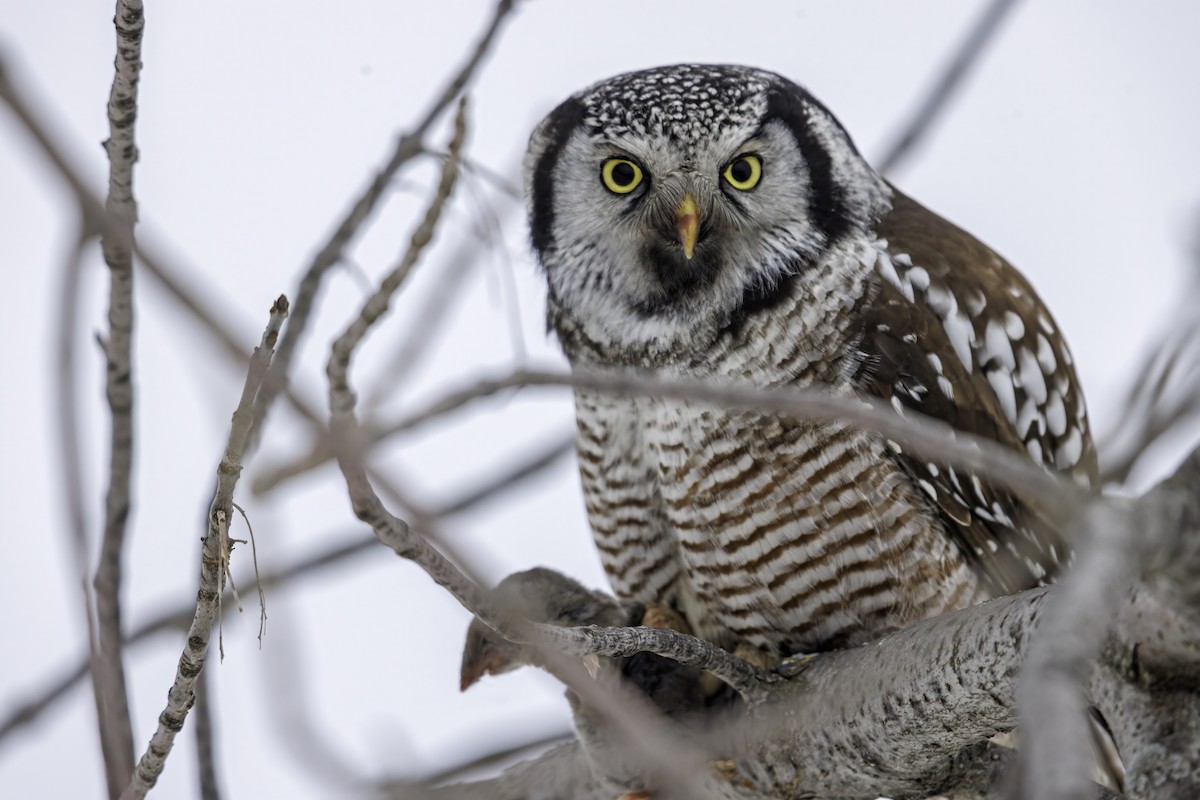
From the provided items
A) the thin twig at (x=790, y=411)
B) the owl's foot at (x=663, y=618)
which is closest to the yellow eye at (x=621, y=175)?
the owl's foot at (x=663, y=618)

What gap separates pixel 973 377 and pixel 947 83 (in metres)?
1.52

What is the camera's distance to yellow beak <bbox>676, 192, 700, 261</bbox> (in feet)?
11.4

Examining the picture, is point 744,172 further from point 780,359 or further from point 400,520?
point 400,520

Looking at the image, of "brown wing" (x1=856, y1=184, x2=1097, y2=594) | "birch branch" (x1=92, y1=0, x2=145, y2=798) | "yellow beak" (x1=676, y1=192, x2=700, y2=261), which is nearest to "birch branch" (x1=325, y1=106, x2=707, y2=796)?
"birch branch" (x1=92, y1=0, x2=145, y2=798)

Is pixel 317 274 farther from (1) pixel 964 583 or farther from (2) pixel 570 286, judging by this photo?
(1) pixel 964 583

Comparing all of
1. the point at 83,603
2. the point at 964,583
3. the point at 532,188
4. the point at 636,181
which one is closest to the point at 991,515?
the point at 964,583

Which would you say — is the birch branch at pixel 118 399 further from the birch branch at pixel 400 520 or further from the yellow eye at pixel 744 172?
the yellow eye at pixel 744 172

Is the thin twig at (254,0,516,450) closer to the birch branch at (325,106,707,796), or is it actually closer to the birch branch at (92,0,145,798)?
the birch branch at (92,0,145,798)

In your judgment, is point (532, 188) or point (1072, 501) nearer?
point (1072, 501)

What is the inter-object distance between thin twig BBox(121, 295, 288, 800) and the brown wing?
6.57 feet

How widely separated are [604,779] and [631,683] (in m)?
0.28

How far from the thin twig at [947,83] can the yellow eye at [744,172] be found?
101 centimetres

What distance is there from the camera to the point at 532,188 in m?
4.15

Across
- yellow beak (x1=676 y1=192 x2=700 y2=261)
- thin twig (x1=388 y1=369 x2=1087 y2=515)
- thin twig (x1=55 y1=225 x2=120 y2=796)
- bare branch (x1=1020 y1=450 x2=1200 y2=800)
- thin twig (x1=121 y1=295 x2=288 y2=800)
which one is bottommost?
bare branch (x1=1020 y1=450 x2=1200 y2=800)
